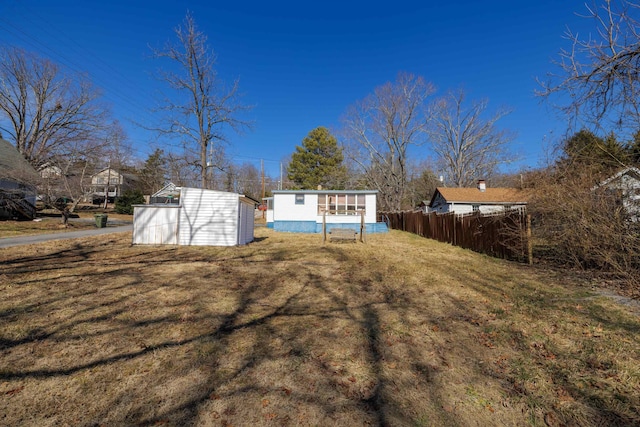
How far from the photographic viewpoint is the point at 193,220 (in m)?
12.1

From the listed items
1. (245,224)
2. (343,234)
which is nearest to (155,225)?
(245,224)

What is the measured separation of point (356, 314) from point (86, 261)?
7894 millimetres

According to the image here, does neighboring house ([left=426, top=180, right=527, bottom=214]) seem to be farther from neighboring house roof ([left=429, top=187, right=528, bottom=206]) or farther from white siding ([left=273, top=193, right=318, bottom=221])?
white siding ([left=273, top=193, right=318, bottom=221])

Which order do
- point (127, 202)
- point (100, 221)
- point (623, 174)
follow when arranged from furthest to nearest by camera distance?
point (127, 202) → point (100, 221) → point (623, 174)

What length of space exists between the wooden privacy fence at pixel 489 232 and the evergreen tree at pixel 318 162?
21.4 m

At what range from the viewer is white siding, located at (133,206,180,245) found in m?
11.6

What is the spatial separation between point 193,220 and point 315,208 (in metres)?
10.3

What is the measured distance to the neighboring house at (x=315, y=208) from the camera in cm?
2086

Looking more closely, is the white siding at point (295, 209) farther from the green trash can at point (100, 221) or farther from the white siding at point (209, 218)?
the green trash can at point (100, 221)

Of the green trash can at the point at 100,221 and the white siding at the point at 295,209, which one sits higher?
the white siding at the point at 295,209

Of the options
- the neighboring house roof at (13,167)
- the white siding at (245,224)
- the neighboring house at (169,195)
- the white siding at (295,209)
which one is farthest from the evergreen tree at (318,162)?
the neighboring house roof at (13,167)

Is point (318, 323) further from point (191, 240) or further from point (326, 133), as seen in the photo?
point (326, 133)

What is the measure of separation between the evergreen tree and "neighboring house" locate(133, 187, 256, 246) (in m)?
26.8

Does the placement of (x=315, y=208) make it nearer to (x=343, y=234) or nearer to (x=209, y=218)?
(x=343, y=234)
